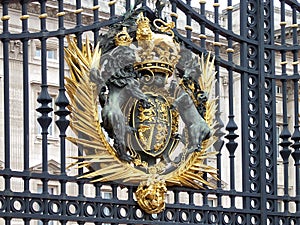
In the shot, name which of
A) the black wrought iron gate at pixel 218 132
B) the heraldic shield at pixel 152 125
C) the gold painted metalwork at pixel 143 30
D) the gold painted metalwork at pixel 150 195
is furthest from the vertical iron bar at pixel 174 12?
the gold painted metalwork at pixel 150 195

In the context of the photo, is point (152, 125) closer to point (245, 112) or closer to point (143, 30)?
point (143, 30)

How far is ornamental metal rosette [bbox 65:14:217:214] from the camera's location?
1377cm

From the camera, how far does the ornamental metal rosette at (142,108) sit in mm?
13773

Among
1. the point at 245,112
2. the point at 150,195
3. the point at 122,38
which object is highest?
the point at 122,38

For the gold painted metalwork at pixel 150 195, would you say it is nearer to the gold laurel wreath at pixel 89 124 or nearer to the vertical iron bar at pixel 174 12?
the gold laurel wreath at pixel 89 124

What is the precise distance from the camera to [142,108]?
1412 centimetres

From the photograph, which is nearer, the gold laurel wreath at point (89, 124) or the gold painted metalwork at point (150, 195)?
the gold laurel wreath at point (89, 124)

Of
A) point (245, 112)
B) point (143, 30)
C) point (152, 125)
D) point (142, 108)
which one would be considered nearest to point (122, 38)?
point (143, 30)

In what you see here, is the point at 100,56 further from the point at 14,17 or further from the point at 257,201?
the point at 14,17

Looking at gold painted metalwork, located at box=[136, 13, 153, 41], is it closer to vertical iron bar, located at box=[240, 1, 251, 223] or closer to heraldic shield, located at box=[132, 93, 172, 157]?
heraldic shield, located at box=[132, 93, 172, 157]

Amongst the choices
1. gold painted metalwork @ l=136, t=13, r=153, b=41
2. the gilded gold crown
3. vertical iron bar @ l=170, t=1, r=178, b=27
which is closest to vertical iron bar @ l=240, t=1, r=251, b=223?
vertical iron bar @ l=170, t=1, r=178, b=27

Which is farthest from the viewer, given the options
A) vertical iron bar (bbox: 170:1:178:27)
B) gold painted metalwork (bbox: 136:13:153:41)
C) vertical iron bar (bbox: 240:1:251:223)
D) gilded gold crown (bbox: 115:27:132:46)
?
vertical iron bar (bbox: 240:1:251:223)

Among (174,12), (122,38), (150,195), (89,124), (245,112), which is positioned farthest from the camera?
(245,112)

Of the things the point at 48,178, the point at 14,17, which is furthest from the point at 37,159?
the point at 48,178
